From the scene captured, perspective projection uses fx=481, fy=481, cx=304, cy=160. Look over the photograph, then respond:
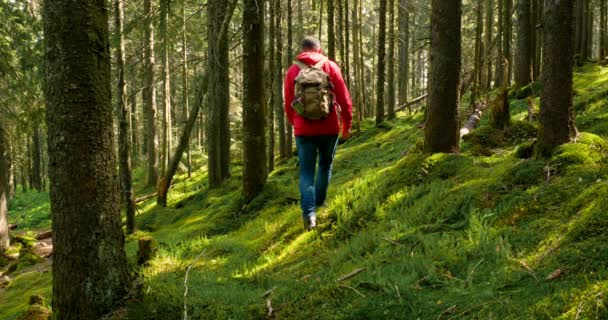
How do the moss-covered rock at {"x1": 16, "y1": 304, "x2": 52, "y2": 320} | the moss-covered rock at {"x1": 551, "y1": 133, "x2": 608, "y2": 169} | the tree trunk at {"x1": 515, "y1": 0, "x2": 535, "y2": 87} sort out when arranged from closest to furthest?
the moss-covered rock at {"x1": 16, "y1": 304, "x2": 52, "y2": 320}
the moss-covered rock at {"x1": 551, "y1": 133, "x2": 608, "y2": 169}
the tree trunk at {"x1": 515, "y1": 0, "x2": 535, "y2": 87}

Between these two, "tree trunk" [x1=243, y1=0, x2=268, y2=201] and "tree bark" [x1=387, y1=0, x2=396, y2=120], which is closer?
"tree trunk" [x1=243, y1=0, x2=268, y2=201]

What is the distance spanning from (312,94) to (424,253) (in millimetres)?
2184

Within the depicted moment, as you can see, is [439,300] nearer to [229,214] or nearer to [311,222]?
[311,222]

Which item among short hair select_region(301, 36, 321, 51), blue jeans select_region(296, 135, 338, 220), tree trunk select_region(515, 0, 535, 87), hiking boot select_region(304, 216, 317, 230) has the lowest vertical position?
hiking boot select_region(304, 216, 317, 230)

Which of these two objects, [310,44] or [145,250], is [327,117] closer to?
[310,44]

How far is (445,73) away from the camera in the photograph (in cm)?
646

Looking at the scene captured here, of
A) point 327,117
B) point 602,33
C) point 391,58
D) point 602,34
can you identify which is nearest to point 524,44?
point 391,58

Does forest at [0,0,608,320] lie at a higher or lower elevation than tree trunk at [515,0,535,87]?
lower

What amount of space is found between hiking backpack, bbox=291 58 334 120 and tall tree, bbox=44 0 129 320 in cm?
243

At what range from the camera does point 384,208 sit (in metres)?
5.84

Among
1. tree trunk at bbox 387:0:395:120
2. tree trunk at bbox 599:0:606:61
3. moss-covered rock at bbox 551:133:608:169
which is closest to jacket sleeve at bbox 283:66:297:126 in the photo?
moss-covered rock at bbox 551:133:608:169

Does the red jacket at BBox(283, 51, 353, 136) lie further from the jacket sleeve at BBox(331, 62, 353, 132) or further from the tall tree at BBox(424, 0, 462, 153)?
the tall tree at BBox(424, 0, 462, 153)

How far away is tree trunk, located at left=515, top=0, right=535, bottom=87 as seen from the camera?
14.7 meters

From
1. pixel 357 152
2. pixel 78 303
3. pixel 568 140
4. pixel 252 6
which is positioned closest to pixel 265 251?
pixel 78 303
